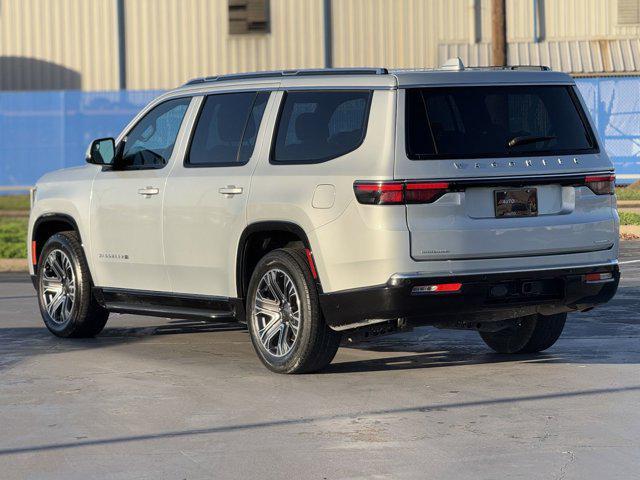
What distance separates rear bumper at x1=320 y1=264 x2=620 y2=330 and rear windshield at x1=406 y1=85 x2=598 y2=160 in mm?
752

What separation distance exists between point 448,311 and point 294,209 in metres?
1.16

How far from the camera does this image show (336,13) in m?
38.1

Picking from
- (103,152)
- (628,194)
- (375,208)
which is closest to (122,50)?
(628,194)

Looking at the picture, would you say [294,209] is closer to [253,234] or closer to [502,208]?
[253,234]

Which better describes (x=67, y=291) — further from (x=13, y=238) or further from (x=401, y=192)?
(x=13, y=238)

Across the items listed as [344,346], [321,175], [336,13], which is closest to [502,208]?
[321,175]

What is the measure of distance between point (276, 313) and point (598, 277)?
2.06 meters

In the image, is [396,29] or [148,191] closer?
[148,191]

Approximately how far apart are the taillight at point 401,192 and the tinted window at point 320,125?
15.5 inches

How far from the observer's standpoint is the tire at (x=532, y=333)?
31.7ft

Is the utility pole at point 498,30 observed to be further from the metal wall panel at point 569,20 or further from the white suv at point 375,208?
the metal wall panel at point 569,20

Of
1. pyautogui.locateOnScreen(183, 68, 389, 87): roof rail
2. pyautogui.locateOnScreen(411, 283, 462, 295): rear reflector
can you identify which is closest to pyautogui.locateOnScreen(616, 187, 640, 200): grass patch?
pyautogui.locateOnScreen(183, 68, 389, 87): roof rail

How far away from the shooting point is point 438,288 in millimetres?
8344

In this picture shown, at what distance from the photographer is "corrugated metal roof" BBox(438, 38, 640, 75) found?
3675 cm
